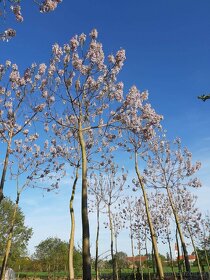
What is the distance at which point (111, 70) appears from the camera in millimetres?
15945

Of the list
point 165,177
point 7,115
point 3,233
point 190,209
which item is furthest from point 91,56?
point 3,233

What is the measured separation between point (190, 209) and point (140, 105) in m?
24.0

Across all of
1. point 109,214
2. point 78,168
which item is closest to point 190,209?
point 109,214

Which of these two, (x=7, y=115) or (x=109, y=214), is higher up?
(x=7, y=115)

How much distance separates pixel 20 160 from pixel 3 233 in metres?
31.7

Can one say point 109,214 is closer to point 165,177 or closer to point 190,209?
point 165,177

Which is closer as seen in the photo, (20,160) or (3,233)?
(20,160)

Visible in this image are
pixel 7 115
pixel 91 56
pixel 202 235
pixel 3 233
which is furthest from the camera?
pixel 3 233

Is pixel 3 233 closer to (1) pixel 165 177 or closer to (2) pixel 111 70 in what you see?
(1) pixel 165 177

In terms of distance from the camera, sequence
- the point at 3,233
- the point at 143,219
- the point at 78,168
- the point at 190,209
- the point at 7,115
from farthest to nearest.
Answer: the point at 3,233 → the point at 143,219 → the point at 190,209 → the point at 78,168 → the point at 7,115

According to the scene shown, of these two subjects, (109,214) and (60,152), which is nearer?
(60,152)

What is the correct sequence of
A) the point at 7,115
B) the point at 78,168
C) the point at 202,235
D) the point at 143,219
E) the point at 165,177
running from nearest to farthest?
the point at 7,115, the point at 78,168, the point at 165,177, the point at 202,235, the point at 143,219

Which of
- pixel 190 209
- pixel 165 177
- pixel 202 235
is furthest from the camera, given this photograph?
pixel 202 235

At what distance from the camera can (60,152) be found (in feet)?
75.1
